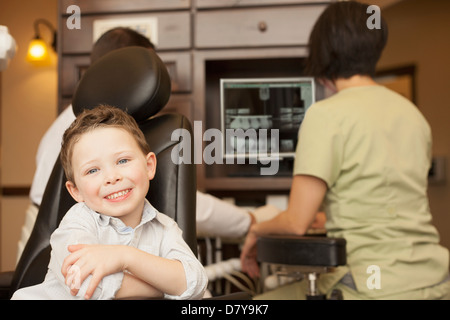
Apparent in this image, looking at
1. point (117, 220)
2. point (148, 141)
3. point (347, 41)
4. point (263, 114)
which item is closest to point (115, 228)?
point (117, 220)

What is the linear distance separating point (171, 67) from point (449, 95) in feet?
7.49

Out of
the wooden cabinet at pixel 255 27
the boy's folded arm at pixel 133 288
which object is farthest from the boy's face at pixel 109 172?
the wooden cabinet at pixel 255 27

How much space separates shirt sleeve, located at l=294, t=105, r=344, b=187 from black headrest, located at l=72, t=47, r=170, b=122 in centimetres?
43

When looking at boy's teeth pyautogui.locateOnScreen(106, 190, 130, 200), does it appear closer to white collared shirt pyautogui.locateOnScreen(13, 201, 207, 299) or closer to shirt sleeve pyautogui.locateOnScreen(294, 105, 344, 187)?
white collared shirt pyautogui.locateOnScreen(13, 201, 207, 299)

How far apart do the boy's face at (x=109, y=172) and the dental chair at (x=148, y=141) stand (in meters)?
0.14

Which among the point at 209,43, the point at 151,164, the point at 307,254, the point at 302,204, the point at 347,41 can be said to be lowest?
the point at 307,254

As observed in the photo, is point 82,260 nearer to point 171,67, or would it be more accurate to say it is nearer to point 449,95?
point 171,67

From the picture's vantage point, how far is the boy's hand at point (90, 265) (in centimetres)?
76

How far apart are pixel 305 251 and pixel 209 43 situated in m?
1.05

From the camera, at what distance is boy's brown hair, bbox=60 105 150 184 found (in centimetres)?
92

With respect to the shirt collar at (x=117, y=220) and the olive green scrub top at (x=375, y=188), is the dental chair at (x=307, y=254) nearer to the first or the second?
the olive green scrub top at (x=375, y=188)

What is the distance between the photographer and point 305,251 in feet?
4.06

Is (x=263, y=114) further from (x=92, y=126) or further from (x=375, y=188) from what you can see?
(x=92, y=126)
